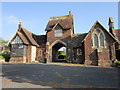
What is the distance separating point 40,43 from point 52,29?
226 inches

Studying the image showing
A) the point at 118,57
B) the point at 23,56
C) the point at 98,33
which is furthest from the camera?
the point at 23,56

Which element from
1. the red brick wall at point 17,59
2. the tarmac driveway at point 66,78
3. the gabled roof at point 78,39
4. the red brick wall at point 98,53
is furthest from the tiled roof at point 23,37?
the tarmac driveway at point 66,78

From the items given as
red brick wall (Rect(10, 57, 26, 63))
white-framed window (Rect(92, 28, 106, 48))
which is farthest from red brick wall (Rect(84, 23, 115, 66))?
red brick wall (Rect(10, 57, 26, 63))

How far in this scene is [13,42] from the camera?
85.8 feet

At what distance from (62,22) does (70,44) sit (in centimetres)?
698

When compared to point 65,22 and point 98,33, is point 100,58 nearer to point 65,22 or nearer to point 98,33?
point 98,33

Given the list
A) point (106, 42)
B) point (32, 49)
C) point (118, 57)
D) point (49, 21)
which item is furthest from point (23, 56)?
point (118, 57)

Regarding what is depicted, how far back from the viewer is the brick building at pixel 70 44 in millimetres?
20277

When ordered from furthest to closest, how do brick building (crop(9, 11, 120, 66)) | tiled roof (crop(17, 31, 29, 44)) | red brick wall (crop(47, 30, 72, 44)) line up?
red brick wall (crop(47, 30, 72, 44)) → tiled roof (crop(17, 31, 29, 44)) → brick building (crop(9, 11, 120, 66))

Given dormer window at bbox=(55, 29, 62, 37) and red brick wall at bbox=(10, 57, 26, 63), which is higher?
dormer window at bbox=(55, 29, 62, 37)

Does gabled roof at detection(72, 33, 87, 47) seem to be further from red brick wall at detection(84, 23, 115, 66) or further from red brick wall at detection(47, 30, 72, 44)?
red brick wall at detection(84, 23, 115, 66)

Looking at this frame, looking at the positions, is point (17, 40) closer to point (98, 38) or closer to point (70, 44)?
point (70, 44)

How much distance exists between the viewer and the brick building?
20.3 m

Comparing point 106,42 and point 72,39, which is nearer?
point 106,42
